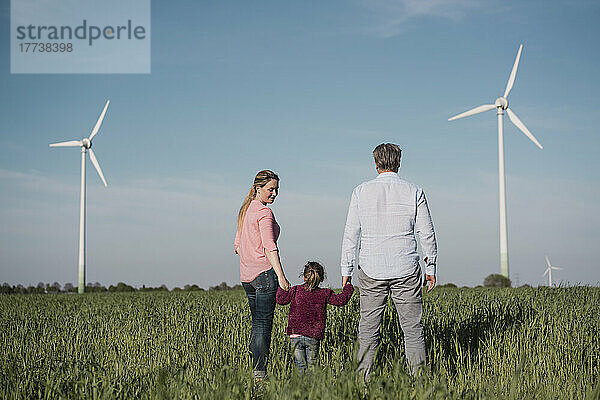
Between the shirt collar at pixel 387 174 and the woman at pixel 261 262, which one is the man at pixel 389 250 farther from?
the woman at pixel 261 262

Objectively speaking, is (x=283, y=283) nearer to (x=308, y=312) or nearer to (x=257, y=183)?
(x=308, y=312)

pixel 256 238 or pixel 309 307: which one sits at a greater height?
pixel 256 238

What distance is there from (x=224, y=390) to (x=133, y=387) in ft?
4.12

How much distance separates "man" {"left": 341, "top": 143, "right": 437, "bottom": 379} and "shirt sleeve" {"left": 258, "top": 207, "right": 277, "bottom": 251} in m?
0.82

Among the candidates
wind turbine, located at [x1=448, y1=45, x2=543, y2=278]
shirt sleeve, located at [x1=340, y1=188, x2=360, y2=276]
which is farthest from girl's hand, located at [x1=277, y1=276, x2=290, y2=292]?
wind turbine, located at [x1=448, y1=45, x2=543, y2=278]

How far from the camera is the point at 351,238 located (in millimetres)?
6035

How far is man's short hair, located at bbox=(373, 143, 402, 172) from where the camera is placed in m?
6.12

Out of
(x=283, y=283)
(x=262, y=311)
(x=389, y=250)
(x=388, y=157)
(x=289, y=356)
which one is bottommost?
(x=289, y=356)

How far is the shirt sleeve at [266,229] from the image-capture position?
643 centimetres

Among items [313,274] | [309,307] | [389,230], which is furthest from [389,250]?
[309,307]

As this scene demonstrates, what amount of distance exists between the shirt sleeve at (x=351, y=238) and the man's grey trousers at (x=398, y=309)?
190mm

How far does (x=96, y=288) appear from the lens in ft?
108

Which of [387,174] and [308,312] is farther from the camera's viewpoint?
[308,312]

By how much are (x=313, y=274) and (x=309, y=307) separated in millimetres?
330
